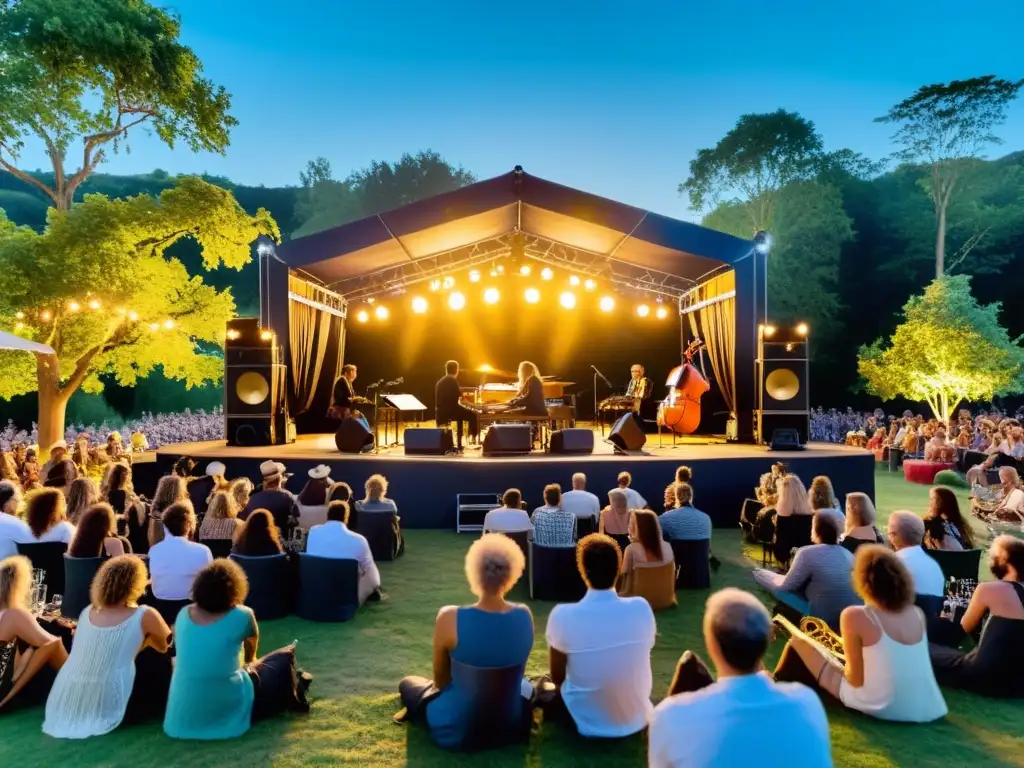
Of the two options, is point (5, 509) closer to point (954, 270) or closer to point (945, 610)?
point (945, 610)

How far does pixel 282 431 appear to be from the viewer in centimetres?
1118

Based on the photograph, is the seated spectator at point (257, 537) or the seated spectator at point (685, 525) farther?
the seated spectator at point (685, 525)

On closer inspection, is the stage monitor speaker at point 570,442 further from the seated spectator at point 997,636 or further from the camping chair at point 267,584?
the seated spectator at point 997,636

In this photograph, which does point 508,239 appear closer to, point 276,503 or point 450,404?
point 450,404

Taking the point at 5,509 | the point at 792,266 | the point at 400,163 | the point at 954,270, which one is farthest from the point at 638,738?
the point at 400,163

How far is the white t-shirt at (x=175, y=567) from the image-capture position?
4.16 metres

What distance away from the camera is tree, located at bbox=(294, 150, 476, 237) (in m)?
43.8

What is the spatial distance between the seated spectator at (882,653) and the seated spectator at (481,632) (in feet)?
4.95

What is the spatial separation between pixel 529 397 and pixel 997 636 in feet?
23.1

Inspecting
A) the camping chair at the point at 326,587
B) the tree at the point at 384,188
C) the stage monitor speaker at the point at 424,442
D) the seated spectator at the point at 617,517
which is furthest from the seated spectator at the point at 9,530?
the tree at the point at 384,188

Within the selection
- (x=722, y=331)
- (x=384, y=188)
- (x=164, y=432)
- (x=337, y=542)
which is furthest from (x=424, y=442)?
(x=384, y=188)

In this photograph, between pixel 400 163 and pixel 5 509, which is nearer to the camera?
pixel 5 509

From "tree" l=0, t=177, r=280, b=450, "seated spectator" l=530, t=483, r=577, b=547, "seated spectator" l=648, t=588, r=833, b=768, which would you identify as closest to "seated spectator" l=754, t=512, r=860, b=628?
"seated spectator" l=530, t=483, r=577, b=547

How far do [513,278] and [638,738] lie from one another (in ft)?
45.1
